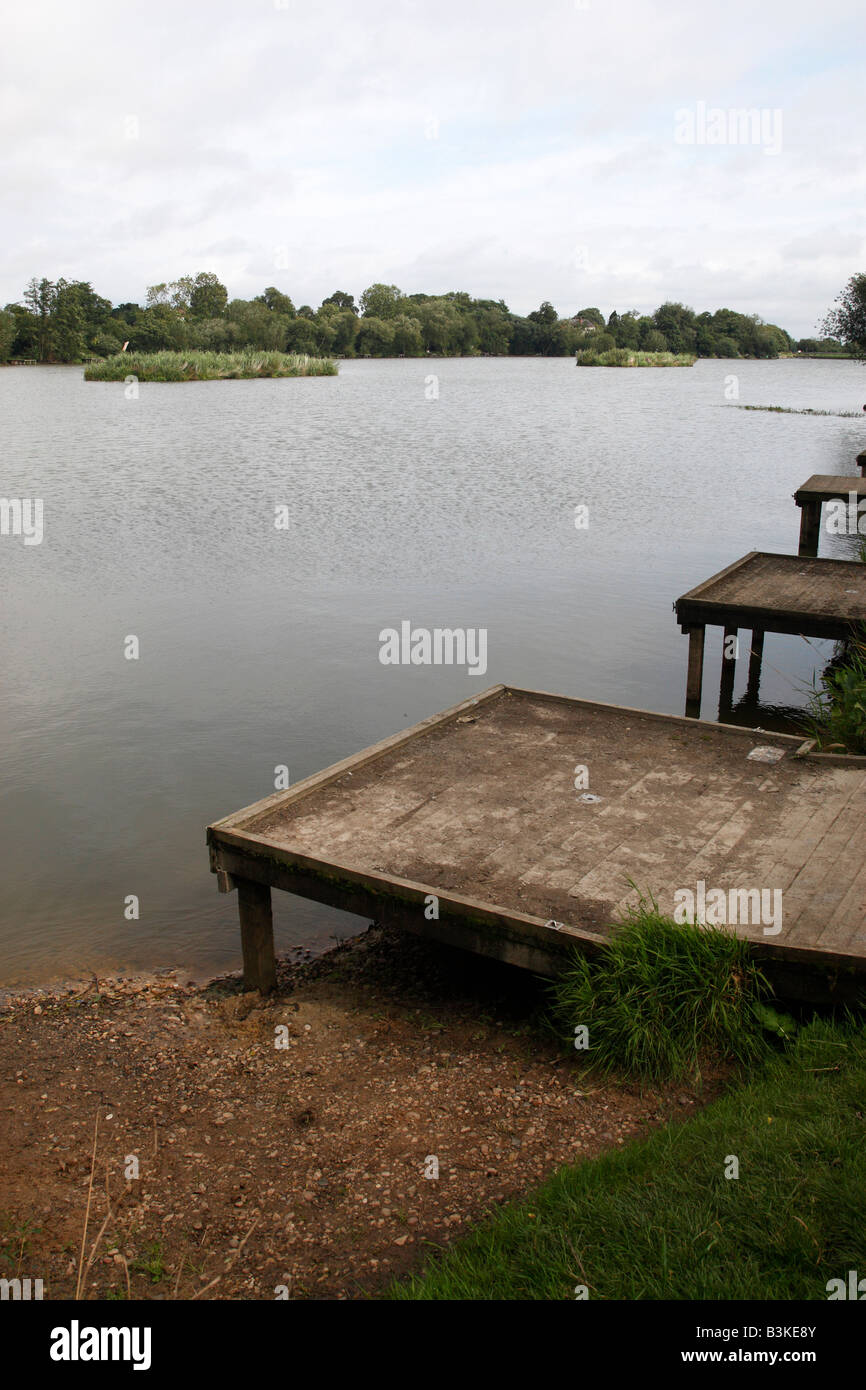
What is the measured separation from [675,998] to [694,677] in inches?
256

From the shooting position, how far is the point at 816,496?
44.0 feet

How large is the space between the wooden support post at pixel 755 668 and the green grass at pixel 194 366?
54859 mm

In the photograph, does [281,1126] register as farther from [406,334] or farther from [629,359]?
[406,334]

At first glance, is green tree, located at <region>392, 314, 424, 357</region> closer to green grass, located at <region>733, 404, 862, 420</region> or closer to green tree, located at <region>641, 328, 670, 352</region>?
green tree, located at <region>641, 328, 670, 352</region>

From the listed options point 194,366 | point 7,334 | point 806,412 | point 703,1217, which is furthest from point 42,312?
point 703,1217

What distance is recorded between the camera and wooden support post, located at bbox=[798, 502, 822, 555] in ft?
45.6

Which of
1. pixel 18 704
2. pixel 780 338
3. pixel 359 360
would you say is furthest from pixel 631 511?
pixel 780 338

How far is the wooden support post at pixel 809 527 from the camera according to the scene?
13.9 m

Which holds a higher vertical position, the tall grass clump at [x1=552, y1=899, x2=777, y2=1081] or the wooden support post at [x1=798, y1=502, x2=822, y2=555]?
the wooden support post at [x1=798, y1=502, x2=822, y2=555]

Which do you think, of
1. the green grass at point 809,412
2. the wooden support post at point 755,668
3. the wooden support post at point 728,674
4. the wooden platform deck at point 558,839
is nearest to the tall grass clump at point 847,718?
the wooden platform deck at point 558,839

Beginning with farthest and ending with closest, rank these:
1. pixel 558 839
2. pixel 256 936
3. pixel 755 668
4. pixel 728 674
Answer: pixel 755 668 → pixel 728 674 → pixel 256 936 → pixel 558 839

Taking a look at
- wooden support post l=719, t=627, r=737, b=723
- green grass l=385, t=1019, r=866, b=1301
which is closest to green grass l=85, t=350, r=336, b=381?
wooden support post l=719, t=627, r=737, b=723

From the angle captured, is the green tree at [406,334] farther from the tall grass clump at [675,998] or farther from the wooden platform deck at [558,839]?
the tall grass clump at [675,998]

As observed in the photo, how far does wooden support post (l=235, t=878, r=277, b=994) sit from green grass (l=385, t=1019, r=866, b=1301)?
95.9 inches
